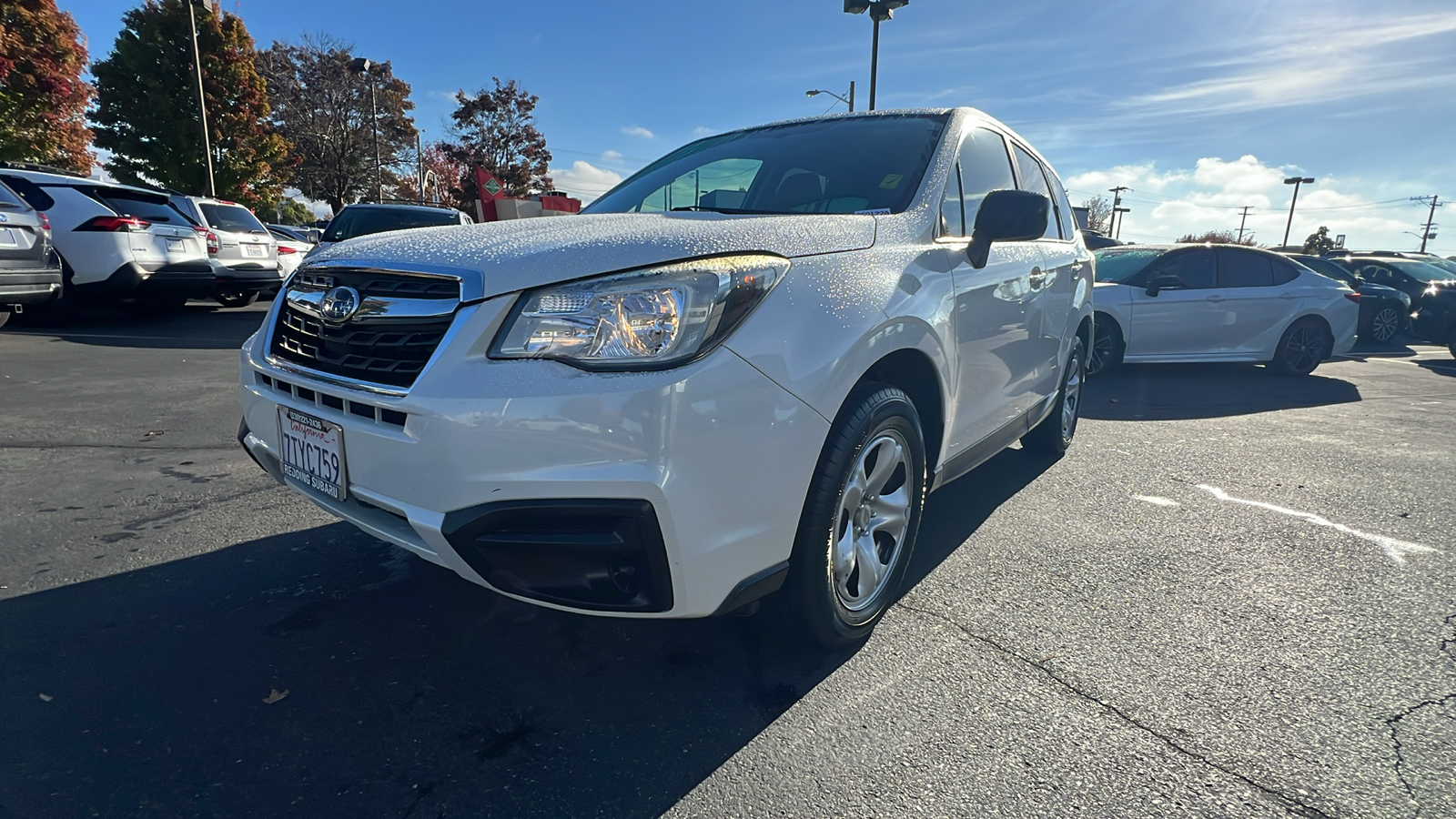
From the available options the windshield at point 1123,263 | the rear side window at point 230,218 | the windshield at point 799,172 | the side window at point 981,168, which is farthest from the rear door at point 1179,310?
the rear side window at point 230,218

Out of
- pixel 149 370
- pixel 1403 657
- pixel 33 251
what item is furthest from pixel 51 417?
pixel 1403 657

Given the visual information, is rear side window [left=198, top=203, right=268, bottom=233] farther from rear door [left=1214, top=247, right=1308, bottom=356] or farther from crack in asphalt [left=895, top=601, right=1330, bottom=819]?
rear door [left=1214, top=247, right=1308, bottom=356]

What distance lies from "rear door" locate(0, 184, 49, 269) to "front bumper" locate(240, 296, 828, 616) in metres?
8.14

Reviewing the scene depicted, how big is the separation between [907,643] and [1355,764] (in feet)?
3.73

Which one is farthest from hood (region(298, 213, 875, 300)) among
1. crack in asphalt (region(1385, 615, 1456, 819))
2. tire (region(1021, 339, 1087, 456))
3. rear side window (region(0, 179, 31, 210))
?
rear side window (region(0, 179, 31, 210))

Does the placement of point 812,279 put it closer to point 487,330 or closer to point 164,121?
point 487,330

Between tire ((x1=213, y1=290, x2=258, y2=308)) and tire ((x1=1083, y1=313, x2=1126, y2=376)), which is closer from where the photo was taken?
tire ((x1=1083, y1=313, x2=1126, y2=376))

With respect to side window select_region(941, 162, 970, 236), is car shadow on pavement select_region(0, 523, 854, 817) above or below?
below

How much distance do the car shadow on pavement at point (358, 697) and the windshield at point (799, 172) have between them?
5.05 ft

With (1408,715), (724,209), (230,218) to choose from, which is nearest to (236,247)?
(230,218)

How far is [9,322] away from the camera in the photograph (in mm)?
9281

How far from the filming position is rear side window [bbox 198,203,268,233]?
1129 centimetres

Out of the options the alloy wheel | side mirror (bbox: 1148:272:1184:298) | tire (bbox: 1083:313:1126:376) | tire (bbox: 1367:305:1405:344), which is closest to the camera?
the alloy wheel

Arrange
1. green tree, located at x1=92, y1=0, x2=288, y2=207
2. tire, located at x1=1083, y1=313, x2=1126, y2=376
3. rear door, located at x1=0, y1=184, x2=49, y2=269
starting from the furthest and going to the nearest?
green tree, located at x1=92, y1=0, x2=288, y2=207
tire, located at x1=1083, y1=313, x2=1126, y2=376
rear door, located at x1=0, y1=184, x2=49, y2=269
